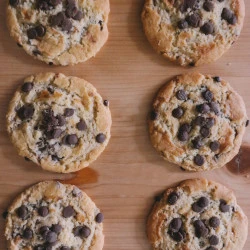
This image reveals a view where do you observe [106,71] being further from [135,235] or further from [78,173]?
[135,235]

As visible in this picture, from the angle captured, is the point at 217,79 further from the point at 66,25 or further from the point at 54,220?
the point at 54,220

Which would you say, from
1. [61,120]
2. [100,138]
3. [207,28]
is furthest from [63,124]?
[207,28]

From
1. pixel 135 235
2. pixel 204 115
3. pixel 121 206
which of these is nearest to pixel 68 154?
pixel 121 206

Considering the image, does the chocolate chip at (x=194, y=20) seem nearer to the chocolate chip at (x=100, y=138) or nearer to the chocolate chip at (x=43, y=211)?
the chocolate chip at (x=100, y=138)

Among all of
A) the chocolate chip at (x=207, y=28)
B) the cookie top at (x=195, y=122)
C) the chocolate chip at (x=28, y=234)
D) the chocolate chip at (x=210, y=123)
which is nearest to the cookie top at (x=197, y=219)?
the cookie top at (x=195, y=122)

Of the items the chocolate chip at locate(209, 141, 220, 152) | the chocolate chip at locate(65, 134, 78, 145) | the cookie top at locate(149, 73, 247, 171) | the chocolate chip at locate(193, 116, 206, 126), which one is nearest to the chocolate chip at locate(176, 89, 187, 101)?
the cookie top at locate(149, 73, 247, 171)
